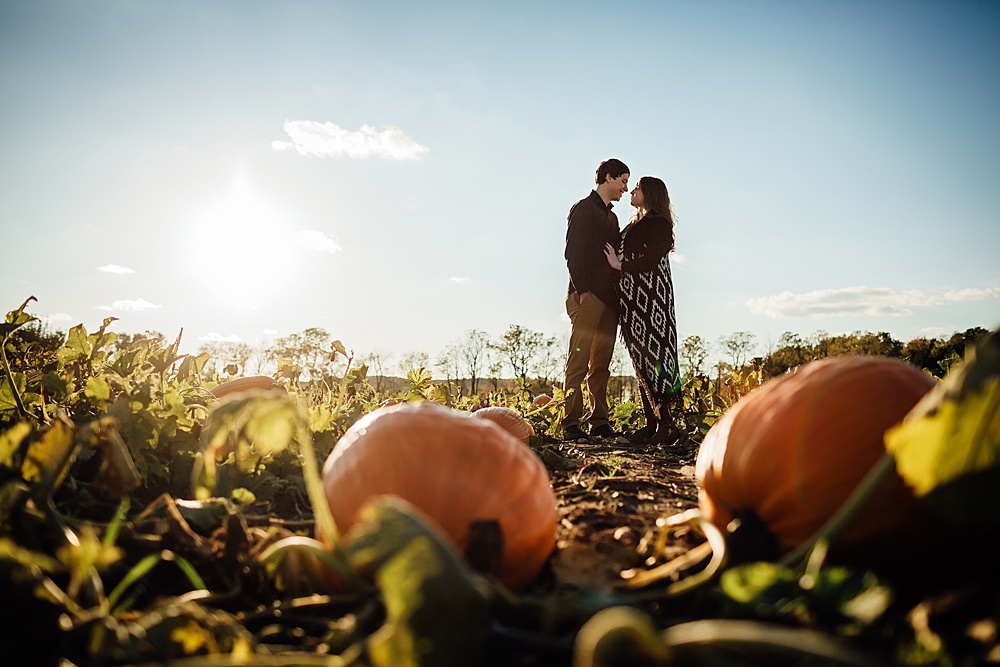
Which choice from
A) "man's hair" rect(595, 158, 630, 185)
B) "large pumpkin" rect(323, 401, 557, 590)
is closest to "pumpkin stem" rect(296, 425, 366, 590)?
"large pumpkin" rect(323, 401, 557, 590)

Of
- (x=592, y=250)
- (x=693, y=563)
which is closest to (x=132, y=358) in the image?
(x=693, y=563)

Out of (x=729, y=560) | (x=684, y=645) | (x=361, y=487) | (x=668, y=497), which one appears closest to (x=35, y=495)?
(x=361, y=487)

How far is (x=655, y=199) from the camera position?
579 centimetres

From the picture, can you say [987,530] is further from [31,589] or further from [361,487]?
[31,589]

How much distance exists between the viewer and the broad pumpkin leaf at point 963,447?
2.40ft

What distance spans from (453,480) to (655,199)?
514 cm

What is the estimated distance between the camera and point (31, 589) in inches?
34.6

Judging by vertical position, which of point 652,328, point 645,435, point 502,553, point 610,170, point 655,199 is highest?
point 610,170

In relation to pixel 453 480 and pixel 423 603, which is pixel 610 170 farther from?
pixel 423 603

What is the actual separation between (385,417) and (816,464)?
878mm

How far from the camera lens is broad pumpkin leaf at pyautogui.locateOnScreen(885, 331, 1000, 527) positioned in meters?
0.73

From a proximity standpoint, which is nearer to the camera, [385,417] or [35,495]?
[35,495]

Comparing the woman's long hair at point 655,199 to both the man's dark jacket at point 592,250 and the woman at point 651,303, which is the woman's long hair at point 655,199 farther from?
the man's dark jacket at point 592,250

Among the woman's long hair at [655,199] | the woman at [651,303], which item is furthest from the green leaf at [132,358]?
the woman's long hair at [655,199]
